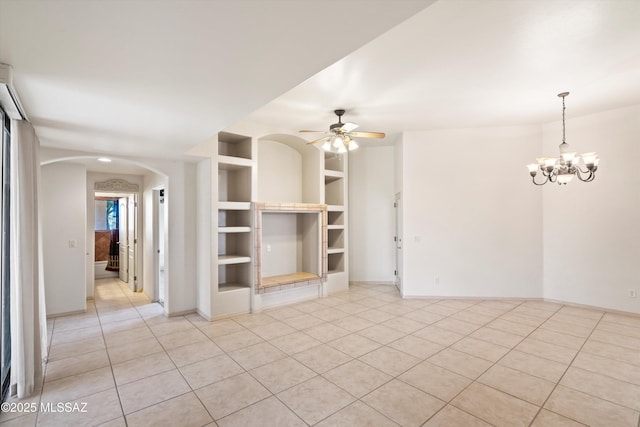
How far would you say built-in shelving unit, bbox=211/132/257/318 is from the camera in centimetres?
466

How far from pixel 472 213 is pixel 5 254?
6.48 metres

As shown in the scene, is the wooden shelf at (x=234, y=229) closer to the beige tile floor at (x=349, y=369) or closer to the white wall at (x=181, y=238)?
the white wall at (x=181, y=238)

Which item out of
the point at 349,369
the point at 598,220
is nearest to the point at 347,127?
the point at 349,369

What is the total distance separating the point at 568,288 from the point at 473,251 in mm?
1621

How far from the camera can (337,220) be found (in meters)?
6.42

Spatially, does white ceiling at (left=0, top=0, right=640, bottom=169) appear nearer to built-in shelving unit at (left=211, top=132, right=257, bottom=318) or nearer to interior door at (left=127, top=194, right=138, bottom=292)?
built-in shelving unit at (left=211, top=132, right=257, bottom=318)

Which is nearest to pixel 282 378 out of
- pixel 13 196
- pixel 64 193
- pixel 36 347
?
pixel 36 347

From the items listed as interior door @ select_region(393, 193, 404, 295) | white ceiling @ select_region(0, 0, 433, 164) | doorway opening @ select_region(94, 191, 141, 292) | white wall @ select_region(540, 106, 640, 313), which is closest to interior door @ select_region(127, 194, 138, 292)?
doorway opening @ select_region(94, 191, 141, 292)

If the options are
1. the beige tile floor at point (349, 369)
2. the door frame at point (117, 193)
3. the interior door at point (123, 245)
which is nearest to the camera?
the beige tile floor at point (349, 369)

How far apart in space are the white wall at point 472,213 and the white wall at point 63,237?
226 inches

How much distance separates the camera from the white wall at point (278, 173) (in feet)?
18.7

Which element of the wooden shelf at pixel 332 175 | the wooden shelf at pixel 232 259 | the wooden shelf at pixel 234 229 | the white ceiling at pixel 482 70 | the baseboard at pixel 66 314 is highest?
the white ceiling at pixel 482 70

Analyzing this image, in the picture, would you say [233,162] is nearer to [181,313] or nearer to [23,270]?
[181,313]

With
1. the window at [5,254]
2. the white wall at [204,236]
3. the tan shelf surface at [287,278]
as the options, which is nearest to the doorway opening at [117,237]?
the white wall at [204,236]
